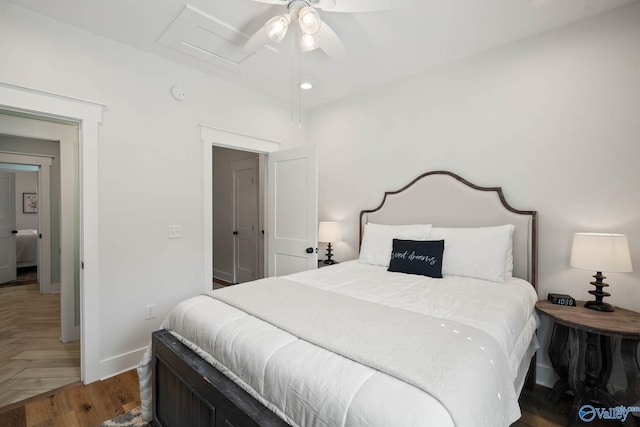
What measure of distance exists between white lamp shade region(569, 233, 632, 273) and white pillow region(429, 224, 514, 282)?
427mm

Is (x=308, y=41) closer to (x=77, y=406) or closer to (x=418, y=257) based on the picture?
(x=418, y=257)

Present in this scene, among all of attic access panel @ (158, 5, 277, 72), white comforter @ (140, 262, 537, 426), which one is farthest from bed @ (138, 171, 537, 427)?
attic access panel @ (158, 5, 277, 72)

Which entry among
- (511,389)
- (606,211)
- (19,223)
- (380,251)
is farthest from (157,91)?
(19,223)

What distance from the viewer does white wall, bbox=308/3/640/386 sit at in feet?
6.48

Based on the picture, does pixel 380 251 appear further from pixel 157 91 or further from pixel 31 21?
pixel 31 21

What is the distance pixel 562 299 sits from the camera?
79.0 inches

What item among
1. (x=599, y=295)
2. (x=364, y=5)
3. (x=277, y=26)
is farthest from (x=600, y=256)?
(x=277, y=26)

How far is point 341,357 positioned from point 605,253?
6.12ft

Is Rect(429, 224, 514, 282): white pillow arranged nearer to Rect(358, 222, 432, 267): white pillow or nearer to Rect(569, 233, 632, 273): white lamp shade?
Rect(358, 222, 432, 267): white pillow

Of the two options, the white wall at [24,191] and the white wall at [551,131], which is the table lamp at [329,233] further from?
the white wall at [24,191]

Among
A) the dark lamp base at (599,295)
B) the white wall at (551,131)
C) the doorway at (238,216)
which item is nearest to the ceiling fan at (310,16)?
the white wall at (551,131)

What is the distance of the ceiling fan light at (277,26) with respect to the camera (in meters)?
1.69

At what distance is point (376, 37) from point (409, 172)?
1.30 meters

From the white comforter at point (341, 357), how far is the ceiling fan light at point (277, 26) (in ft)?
5.35
